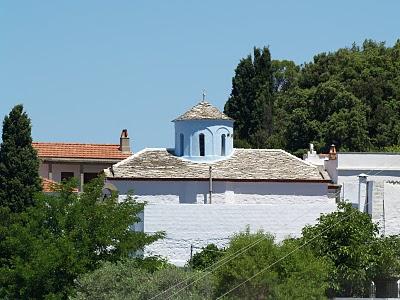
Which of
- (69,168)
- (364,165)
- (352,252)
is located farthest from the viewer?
(69,168)

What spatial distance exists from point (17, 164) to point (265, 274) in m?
18.4

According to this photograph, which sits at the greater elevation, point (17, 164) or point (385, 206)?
point (17, 164)

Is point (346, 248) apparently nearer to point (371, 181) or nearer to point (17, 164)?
point (371, 181)

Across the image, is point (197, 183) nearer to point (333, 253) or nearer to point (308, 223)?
point (308, 223)

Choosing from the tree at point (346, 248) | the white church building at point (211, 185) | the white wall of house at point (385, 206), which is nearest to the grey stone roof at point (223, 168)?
the white church building at point (211, 185)

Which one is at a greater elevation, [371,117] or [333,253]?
[371,117]

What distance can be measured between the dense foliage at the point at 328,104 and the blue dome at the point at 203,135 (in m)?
18.5

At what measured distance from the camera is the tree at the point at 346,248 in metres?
38.4

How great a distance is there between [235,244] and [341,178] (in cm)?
2066

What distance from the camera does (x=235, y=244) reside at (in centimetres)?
3562

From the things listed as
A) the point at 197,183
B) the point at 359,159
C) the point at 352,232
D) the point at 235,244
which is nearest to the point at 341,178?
the point at 359,159

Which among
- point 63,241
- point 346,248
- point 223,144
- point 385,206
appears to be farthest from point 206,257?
point 223,144

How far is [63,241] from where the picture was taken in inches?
1454

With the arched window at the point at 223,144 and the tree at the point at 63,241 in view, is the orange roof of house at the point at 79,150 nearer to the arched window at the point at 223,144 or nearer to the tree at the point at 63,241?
the arched window at the point at 223,144
